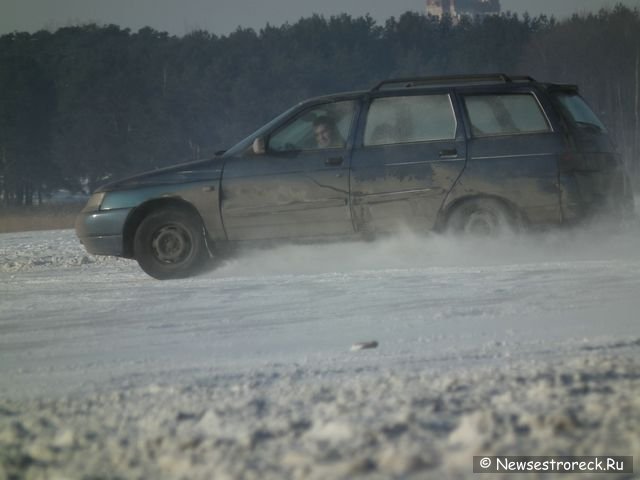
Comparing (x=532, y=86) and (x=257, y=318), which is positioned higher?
(x=532, y=86)

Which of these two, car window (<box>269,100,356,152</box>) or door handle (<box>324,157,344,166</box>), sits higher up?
car window (<box>269,100,356,152</box>)

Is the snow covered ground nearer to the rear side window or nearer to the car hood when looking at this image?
the car hood

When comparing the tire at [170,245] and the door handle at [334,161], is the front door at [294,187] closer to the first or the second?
the door handle at [334,161]

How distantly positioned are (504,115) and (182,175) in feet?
9.91

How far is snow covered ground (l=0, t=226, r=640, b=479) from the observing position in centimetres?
297

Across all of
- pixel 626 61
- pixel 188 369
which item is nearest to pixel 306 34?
pixel 626 61

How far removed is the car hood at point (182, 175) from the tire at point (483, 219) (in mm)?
2199

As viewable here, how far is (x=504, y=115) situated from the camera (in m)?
7.79

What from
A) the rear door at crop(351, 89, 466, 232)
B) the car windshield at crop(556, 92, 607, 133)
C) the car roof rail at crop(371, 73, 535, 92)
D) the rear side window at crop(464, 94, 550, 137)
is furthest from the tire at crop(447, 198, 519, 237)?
the car roof rail at crop(371, 73, 535, 92)

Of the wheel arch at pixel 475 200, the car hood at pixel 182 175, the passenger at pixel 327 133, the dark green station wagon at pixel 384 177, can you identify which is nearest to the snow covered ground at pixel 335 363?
the wheel arch at pixel 475 200

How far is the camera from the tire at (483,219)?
25.0 feet

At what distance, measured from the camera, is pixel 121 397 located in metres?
3.84

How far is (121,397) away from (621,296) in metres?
3.69

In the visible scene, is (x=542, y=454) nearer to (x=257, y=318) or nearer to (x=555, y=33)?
(x=257, y=318)
